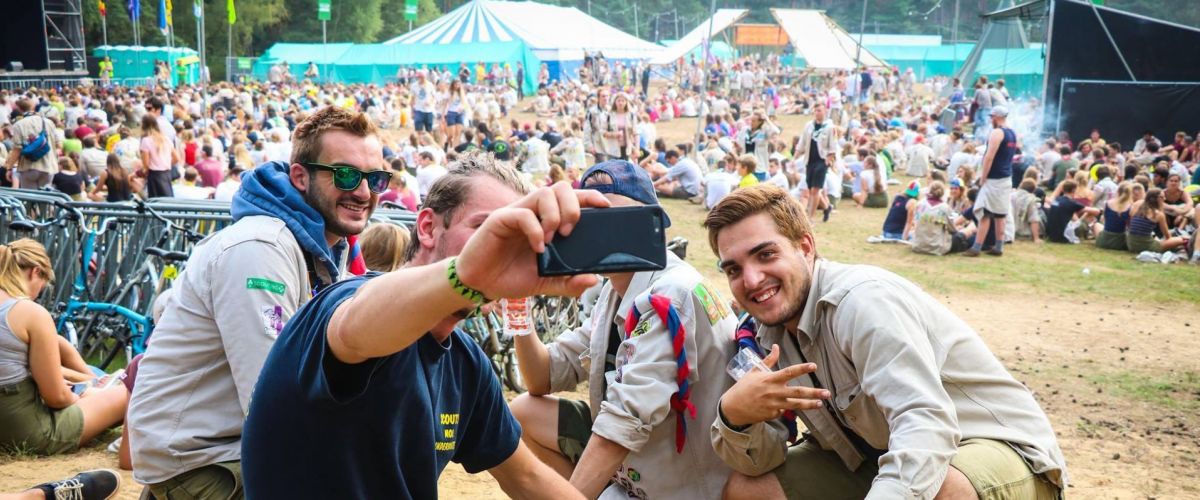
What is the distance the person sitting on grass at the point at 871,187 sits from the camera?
17.8 metres

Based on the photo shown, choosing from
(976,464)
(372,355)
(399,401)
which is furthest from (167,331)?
(976,464)

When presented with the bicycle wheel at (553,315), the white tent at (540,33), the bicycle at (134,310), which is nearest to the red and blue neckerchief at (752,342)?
the bicycle wheel at (553,315)

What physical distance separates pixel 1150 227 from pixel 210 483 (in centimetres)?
1362

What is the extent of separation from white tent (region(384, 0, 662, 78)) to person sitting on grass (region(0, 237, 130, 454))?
41.3 meters

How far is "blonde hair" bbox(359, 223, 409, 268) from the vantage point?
4918 millimetres

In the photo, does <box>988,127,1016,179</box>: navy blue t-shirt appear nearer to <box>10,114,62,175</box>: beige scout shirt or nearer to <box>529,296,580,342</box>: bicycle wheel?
<box>529,296,580,342</box>: bicycle wheel

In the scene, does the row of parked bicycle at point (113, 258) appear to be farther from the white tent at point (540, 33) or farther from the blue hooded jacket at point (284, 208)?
the white tent at point (540, 33)

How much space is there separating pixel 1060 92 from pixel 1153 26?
8.39 ft

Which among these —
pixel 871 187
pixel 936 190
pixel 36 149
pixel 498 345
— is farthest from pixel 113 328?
pixel 871 187

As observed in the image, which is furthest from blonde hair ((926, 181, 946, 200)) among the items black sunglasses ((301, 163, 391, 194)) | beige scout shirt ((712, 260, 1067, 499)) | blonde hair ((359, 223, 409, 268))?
black sunglasses ((301, 163, 391, 194))

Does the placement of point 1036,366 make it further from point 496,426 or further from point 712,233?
point 496,426

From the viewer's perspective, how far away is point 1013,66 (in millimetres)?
35156

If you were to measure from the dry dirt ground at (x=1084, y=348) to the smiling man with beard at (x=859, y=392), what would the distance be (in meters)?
2.55

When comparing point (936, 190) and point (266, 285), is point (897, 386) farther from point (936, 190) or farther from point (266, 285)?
point (936, 190)
